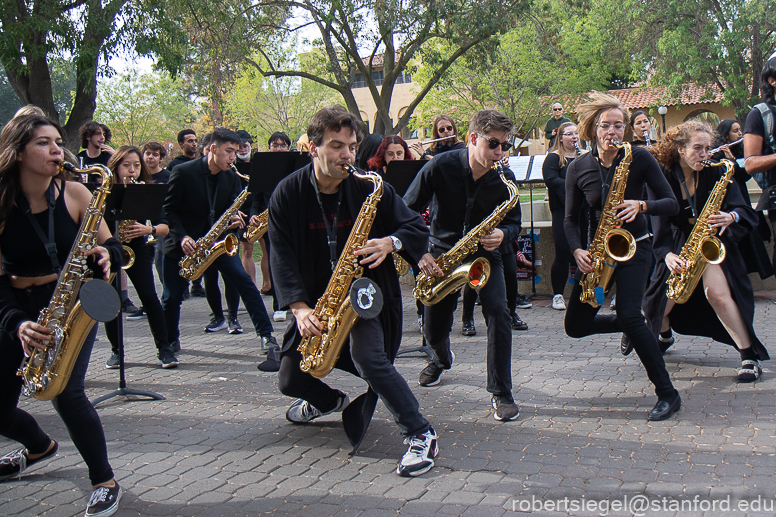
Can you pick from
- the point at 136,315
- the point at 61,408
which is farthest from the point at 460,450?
the point at 136,315

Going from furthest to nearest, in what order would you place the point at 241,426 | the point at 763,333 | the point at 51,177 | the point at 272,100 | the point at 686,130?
1. the point at 272,100
2. the point at 763,333
3. the point at 686,130
4. the point at 241,426
5. the point at 51,177

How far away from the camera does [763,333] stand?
6828 mm

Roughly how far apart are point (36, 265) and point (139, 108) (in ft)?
126

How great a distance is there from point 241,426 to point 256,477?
0.94 m

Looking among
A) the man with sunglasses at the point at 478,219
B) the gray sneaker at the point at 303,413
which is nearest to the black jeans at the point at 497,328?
the man with sunglasses at the point at 478,219

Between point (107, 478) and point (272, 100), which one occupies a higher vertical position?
point (272, 100)

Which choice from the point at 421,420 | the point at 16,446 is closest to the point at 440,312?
the point at 421,420

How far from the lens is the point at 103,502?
11.4ft

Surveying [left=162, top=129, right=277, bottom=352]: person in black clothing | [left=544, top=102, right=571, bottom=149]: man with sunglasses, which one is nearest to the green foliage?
[left=544, top=102, right=571, bottom=149]: man with sunglasses

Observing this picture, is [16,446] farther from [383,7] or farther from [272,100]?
[272,100]

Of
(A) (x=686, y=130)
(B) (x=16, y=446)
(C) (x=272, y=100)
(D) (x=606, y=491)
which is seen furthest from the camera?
(C) (x=272, y=100)

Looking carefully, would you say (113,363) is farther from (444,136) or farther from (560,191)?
(560,191)

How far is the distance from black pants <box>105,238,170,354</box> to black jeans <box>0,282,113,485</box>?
2.60 meters

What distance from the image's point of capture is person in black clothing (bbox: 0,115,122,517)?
11.6 ft
